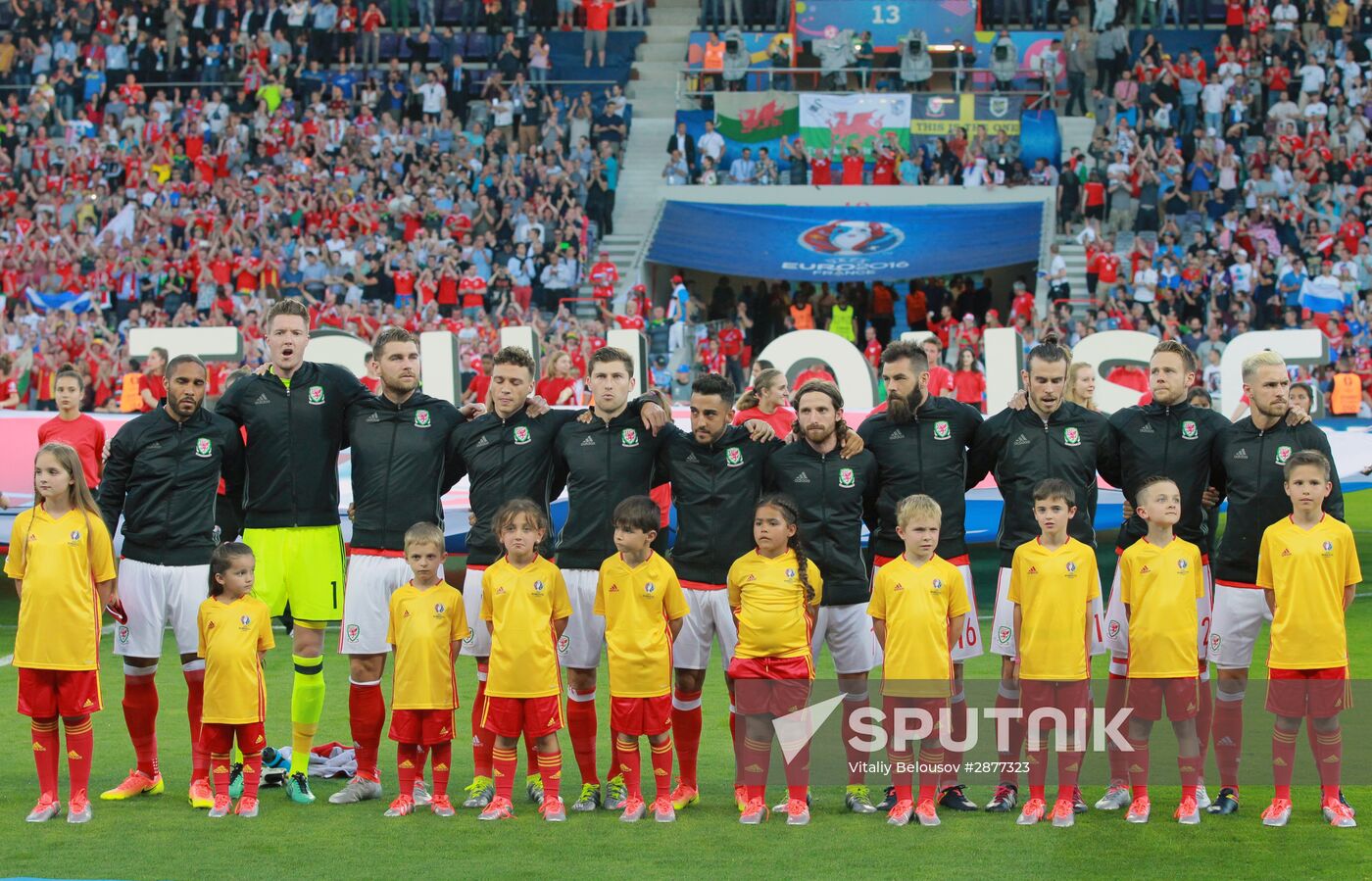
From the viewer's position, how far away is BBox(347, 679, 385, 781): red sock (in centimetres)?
736

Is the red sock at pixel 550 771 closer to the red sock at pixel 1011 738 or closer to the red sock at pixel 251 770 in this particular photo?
the red sock at pixel 251 770

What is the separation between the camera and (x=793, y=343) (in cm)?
1398

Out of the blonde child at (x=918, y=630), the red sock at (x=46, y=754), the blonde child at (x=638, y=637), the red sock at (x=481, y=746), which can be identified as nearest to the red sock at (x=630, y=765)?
the blonde child at (x=638, y=637)

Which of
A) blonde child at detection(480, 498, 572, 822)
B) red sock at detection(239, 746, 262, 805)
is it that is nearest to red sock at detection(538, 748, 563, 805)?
blonde child at detection(480, 498, 572, 822)

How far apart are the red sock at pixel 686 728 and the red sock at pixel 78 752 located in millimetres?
2519

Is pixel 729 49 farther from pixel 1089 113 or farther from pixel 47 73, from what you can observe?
pixel 47 73

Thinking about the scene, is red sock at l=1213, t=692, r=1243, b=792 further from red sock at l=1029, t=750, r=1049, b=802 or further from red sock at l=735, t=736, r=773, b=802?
red sock at l=735, t=736, r=773, b=802

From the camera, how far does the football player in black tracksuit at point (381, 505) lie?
7.38m

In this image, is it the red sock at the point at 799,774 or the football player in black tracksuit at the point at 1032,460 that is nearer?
the red sock at the point at 799,774

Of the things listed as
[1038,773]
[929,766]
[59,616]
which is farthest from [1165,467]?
[59,616]

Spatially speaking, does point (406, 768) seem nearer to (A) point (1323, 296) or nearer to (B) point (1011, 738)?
(B) point (1011, 738)

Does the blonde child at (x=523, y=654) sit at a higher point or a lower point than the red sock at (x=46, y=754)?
higher

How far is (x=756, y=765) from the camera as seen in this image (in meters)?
7.12

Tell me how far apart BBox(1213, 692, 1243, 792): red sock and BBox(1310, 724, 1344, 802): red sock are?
31 centimetres
